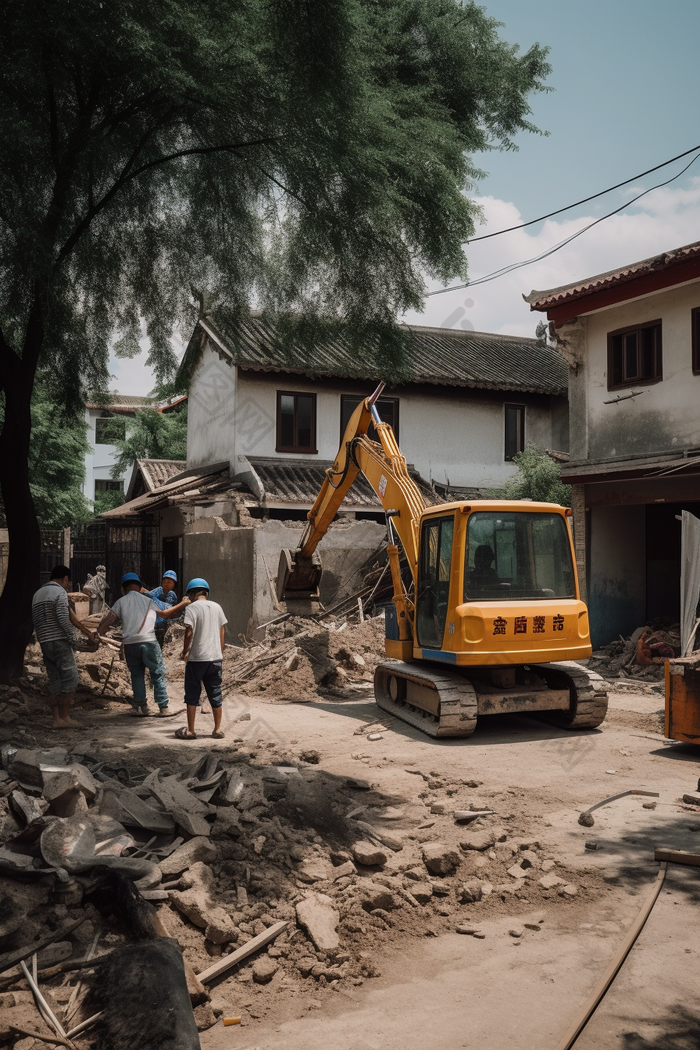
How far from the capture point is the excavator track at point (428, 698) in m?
9.91

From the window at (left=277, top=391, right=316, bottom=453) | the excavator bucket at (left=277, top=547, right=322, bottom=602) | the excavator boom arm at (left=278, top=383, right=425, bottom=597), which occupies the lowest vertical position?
the excavator bucket at (left=277, top=547, right=322, bottom=602)

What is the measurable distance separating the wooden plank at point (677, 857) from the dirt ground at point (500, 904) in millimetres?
58

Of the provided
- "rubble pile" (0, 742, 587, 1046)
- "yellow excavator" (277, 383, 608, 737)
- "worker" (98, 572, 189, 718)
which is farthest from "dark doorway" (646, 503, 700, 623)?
"rubble pile" (0, 742, 587, 1046)

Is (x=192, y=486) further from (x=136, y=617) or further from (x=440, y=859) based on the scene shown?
(x=440, y=859)

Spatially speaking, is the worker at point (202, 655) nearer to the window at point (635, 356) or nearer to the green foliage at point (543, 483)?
the window at point (635, 356)

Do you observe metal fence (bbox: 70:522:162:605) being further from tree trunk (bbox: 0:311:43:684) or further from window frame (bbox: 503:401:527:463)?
tree trunk (bbox: 0:311:43:684)

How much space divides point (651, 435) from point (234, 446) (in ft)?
34.4

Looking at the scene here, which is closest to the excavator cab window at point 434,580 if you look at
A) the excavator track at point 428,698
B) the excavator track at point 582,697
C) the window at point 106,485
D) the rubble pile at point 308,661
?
the excavator track at point 428,698

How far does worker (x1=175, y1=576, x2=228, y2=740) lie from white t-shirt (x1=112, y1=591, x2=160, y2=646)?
0.96 meters

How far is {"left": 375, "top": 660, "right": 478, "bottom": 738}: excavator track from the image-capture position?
32.5ft

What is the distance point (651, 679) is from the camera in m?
14.1

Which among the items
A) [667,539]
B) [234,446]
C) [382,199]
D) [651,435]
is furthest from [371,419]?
[234,446]

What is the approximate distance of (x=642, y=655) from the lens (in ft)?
48.2

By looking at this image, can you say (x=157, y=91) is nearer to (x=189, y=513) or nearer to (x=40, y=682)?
(x=40, y=682)
